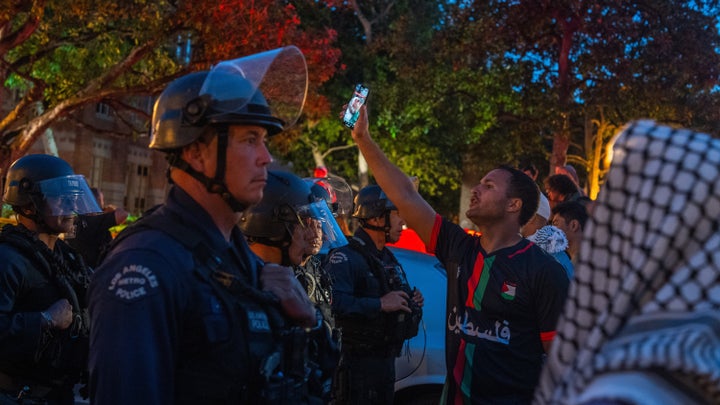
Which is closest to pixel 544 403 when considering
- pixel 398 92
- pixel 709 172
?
pixel 709 172

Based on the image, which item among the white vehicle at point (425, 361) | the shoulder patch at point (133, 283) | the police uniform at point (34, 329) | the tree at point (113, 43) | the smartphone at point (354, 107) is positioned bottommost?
the white vehicle at point (425, 361)

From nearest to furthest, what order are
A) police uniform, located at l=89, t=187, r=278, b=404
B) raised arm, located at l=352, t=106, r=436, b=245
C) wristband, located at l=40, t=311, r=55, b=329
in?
police uniform, located at l=89, t=187, r=278, b=404, wristband, located at l=40, t=311, r=55, b=329, raised arm, located at l=352, t=106, r=436, b=245

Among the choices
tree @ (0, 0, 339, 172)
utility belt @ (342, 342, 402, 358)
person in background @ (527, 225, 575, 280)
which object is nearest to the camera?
person in background @ (527, 225, 575, 280)

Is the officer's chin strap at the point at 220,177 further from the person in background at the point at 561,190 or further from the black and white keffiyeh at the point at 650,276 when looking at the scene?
the person in background at the point at 561,190

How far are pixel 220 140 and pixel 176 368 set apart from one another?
31.7 inches

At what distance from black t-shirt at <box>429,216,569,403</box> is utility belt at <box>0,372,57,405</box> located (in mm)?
2211

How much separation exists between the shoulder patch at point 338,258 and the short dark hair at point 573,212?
1884 millimetres

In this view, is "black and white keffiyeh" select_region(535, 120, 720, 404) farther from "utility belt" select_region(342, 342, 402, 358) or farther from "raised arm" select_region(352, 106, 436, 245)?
"utility belt" select_region(342, 342, 402, 358)

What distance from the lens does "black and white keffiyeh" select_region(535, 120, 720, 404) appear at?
3.96 ft

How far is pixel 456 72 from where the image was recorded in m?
20.3

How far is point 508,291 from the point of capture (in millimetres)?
4273

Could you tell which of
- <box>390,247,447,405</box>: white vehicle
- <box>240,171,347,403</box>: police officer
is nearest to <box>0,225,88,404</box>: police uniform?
<box>240,171,347,403</box>: police officer

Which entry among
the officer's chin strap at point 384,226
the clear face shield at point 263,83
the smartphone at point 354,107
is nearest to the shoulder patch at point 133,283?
the clear face shield at point 263,83

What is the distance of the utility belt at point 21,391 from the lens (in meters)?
4.04
